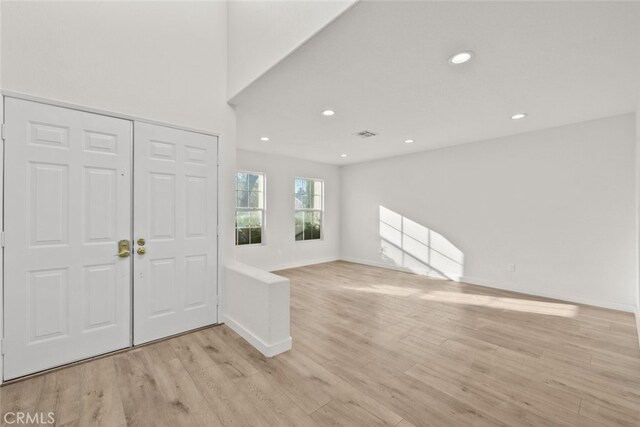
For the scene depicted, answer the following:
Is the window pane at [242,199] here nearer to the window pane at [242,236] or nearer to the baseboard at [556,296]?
the window pane at [242,236]

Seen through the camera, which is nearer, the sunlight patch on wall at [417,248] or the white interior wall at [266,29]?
the white interior wall at [266,29]

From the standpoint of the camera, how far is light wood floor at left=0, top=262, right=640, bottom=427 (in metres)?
1.70

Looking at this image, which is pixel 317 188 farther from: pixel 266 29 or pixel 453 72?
pixel 453 72

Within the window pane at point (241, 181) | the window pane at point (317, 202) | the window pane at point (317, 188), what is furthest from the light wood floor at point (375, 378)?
the window pane at point (317, 188)

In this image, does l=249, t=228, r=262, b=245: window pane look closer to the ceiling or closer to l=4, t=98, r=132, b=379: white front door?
the ceiling

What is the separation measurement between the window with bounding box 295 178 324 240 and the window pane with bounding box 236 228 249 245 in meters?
1.32

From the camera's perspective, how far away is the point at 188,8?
284cm

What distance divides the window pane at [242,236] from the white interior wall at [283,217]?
0.14 meters

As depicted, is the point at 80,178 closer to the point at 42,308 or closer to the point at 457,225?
the point at 42,308

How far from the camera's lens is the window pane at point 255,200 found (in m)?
5.73

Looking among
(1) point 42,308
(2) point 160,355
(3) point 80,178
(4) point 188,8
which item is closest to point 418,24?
(4) point 188,8

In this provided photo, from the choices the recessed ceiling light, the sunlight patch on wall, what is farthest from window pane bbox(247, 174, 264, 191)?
the recessed ceiling light

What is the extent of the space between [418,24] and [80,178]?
2.89 m

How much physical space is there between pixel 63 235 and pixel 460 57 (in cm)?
354
